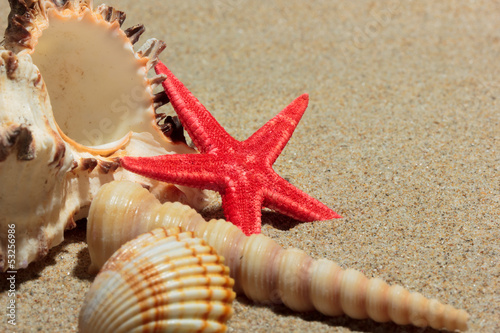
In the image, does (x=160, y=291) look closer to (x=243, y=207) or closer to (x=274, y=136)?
(x=243, y=207)

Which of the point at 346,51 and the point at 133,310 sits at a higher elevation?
the point at 346,51

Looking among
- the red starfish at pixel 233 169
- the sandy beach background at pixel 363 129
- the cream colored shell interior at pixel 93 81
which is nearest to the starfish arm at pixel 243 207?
the red starfish at pixel 233 169

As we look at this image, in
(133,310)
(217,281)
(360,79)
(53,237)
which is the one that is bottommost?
(53,237)

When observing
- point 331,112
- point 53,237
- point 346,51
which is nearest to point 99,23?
point 53,237

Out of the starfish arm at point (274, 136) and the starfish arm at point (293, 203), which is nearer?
the starfish arm at point (293, 203)

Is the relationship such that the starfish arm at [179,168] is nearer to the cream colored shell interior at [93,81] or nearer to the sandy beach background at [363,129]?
the cream colored shell interior at [93,81]

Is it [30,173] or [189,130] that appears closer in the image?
[30,173]

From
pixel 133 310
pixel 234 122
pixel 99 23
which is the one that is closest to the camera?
pixel 133 310

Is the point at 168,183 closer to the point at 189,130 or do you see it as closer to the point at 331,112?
the point at 189,130
